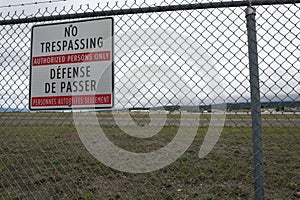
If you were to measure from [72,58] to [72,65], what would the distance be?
0.23ft

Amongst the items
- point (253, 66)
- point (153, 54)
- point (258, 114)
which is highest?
point (153, 54)

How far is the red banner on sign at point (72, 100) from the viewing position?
2311mm

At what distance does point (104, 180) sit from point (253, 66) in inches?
143

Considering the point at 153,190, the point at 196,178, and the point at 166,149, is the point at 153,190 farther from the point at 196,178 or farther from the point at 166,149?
the point at 166,149

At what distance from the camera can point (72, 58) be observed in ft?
7.93

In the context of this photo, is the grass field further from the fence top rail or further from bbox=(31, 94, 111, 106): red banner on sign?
the fence top rail

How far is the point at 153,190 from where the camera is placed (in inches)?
168

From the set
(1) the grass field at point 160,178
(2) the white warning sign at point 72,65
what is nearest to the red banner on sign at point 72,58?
(2) the white warning sign at point 72,65

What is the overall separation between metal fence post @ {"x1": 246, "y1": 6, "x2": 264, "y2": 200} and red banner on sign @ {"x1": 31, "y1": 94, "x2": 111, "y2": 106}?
1.20 metres

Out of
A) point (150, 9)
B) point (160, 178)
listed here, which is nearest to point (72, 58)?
point (150, 9)

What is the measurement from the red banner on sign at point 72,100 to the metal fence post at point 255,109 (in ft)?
3.95

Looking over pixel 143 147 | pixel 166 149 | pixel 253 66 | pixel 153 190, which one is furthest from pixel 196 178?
pixel 253 66

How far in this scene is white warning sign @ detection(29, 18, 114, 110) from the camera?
2.33 metres

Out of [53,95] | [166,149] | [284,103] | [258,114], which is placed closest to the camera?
[258,114]
